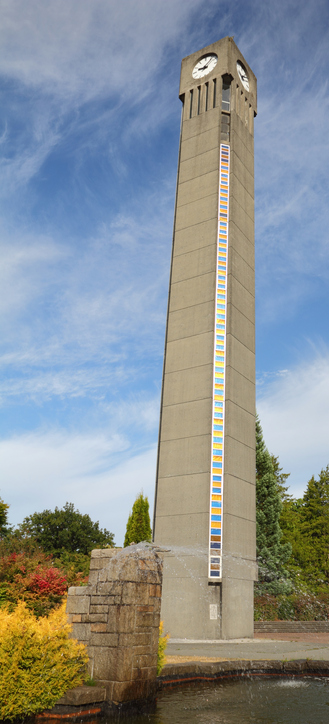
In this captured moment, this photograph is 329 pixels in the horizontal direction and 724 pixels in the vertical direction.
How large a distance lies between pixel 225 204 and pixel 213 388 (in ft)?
28.9

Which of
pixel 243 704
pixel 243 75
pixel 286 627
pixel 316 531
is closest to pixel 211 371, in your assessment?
pixel 286 627

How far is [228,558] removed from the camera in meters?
20.0

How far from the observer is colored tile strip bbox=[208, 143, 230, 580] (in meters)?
19.8

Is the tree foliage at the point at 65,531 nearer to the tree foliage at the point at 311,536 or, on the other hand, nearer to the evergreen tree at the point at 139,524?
the tree foliage at the point at 311,536

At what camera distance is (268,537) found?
32.6 metres

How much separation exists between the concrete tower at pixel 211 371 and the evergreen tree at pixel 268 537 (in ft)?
34.5

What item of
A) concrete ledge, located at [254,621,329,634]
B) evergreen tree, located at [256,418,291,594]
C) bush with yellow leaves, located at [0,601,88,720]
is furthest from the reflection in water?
evergreen tree, located at [256,418,291,594]

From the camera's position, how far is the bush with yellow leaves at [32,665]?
21.8 feet

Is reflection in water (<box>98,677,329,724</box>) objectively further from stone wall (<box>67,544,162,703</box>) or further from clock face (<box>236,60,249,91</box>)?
clock face (<box>236,60,249,91</box>)

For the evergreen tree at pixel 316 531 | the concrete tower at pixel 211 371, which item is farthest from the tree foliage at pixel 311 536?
the concrete tower at pixel 211 371

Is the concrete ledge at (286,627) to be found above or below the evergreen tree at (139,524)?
below

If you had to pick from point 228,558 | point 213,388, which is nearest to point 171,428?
point 213,388

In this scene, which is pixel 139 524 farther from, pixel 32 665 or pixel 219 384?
pixel 32 665

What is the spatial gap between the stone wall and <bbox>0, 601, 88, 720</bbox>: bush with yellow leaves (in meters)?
0.44
